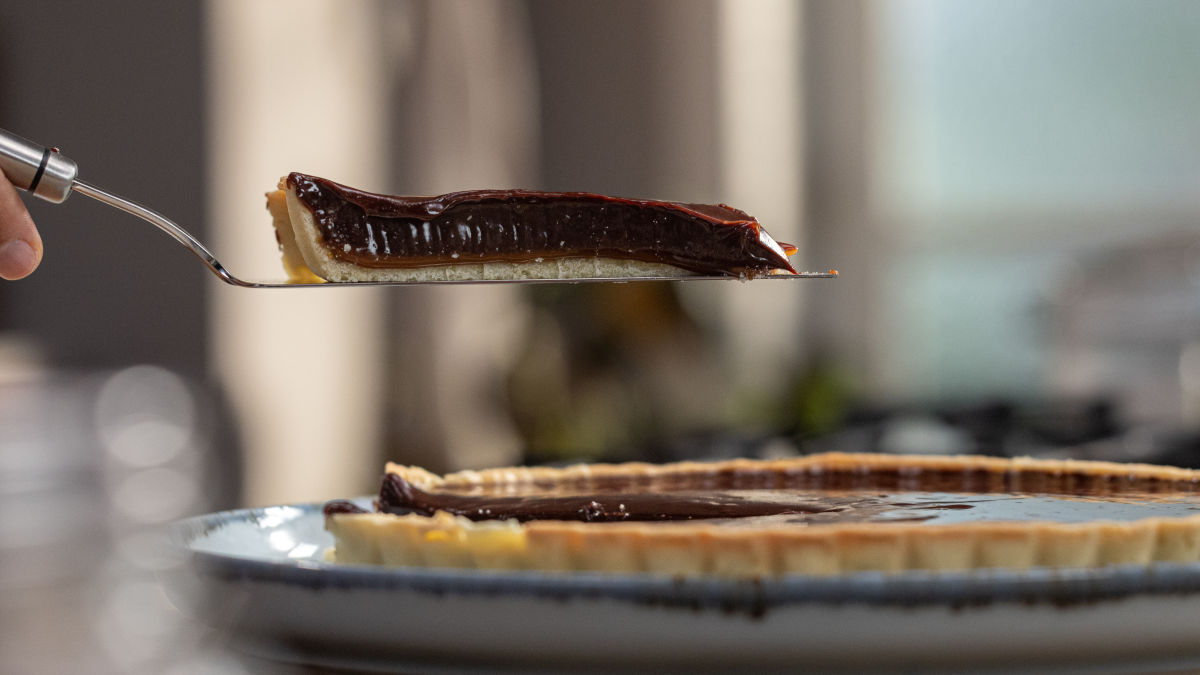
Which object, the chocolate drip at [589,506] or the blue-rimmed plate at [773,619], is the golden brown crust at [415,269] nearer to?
the chocolate drip at [589,506]

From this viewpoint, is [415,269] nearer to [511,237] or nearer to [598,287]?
[511,237]

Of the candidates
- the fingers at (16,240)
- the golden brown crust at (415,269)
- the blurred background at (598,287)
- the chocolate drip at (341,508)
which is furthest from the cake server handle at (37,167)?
the blurred background at (598,287)

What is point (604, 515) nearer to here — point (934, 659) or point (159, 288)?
point (934, 659)

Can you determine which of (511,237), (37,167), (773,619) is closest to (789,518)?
(773,619)

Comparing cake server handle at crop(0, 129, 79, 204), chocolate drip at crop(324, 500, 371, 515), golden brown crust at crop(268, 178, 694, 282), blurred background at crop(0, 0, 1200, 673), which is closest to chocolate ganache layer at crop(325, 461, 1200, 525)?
chocolate drip at crop(324, 500, 371, 515)

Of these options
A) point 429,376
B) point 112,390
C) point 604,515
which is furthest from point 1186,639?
point 429,376
